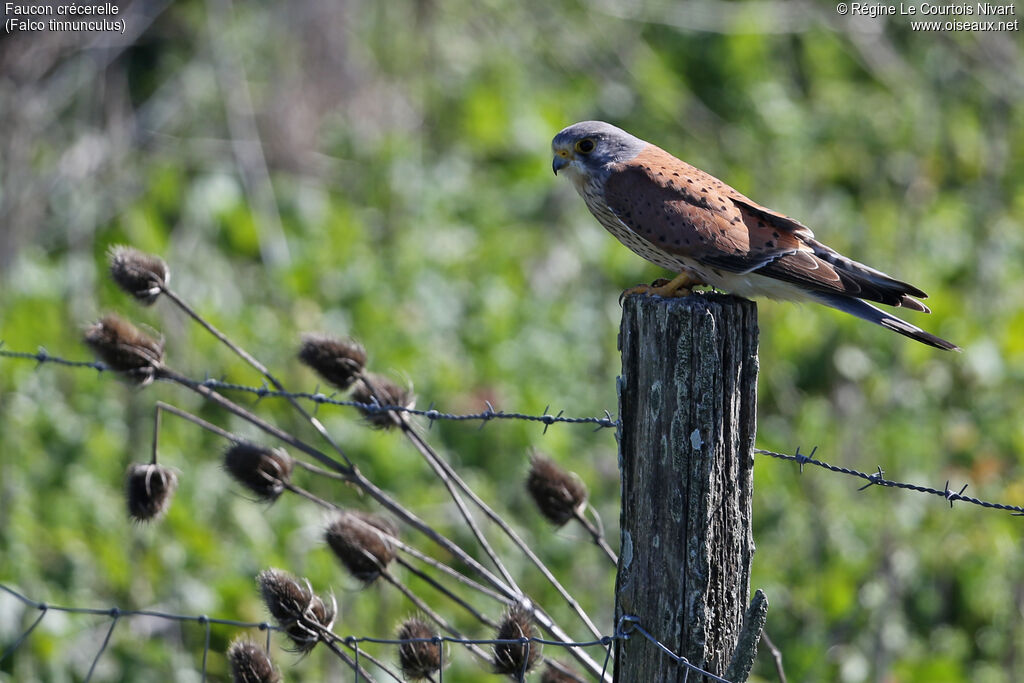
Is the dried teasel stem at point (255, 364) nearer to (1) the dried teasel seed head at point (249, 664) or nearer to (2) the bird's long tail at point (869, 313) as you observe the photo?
(1) the dried teasel seed head at point (249, 664)

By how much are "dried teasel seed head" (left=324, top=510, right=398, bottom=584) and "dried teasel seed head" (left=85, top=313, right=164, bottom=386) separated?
72cm

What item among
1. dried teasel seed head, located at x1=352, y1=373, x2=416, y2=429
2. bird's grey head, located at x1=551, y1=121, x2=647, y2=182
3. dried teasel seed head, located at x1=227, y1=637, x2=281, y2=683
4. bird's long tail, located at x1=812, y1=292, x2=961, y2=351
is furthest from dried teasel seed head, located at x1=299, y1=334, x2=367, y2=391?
bird's long tail, located at x1=812, y1=292, x2=961, y2=351

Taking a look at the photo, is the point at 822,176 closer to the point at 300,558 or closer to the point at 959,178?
the point at 959,178

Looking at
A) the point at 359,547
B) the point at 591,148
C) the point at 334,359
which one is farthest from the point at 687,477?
the point at 591,148

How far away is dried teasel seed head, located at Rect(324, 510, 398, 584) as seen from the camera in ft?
9.53

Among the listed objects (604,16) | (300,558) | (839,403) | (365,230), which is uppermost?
(604,16)

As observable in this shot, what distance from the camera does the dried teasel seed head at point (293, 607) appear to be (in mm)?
2654

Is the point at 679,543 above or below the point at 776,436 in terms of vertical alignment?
below

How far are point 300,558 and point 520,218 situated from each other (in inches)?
142

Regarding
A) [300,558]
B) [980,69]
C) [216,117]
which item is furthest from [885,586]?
[216,117]

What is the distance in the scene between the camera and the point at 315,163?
8438mm

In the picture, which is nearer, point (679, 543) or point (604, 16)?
point (679, 543)

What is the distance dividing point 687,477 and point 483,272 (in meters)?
4.96

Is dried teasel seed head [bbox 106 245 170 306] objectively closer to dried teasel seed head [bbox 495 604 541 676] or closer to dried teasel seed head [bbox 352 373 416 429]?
dried teasel seed head [bbox 352 373 416 429]
